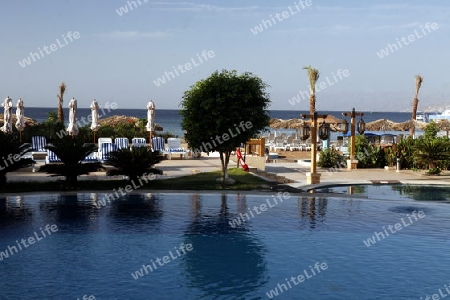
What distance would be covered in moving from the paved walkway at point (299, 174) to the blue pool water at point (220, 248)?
12.8 ft

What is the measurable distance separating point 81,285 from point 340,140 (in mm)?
35443

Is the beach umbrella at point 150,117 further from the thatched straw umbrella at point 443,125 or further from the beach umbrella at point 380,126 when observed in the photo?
the thatched straw umbrella at point 443,125

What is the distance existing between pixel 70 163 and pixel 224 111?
20.0 ft

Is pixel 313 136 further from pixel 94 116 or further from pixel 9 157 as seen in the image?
pixel 94 116

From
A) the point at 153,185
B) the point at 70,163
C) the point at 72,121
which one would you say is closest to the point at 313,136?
the point at 153,185

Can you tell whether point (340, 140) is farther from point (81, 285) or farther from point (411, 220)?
point (81, 285)

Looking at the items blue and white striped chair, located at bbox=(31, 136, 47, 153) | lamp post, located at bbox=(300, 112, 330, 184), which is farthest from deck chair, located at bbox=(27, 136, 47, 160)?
lamp post, located at bbox=(300, 112, 330, 184)

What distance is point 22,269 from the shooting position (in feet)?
38.1

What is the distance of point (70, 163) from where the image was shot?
2030cm

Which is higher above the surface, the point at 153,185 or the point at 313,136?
the point at 313,136

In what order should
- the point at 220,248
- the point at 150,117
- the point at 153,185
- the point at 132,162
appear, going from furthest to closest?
the point at 150,117 < the point at 153,185 < the point at 132,162 < the point at 220,248

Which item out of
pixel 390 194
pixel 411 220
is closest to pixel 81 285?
pixel 411 220

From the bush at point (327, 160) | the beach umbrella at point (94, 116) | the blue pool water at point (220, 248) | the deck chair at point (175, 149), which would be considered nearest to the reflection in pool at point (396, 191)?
the blue pool water at point (220, 248)

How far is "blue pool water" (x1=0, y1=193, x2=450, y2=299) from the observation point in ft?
35.1
